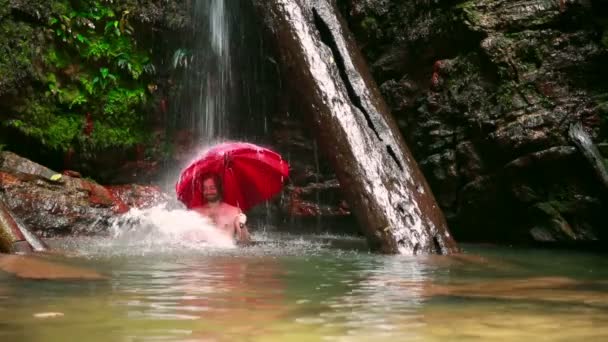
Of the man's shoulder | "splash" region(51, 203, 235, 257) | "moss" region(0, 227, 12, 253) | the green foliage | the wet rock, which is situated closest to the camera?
"moss" region(0, 227, 12, 253)

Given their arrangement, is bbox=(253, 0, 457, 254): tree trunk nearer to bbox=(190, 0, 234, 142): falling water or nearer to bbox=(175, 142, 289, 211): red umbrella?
bbox=(175, 142, 289, 211): red umbrella

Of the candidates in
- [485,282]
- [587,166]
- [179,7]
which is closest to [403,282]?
[485,282]

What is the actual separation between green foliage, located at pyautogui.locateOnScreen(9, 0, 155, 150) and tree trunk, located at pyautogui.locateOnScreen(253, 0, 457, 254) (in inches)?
123

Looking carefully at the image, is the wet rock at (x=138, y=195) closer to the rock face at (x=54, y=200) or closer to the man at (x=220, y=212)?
the rock face at (x=54, y=200)

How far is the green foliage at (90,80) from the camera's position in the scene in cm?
947

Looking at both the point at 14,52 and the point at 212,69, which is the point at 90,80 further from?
the point at 212,69

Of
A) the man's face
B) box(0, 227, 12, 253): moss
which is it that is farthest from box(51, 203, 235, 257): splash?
box(0, 227, 12, 253): moss

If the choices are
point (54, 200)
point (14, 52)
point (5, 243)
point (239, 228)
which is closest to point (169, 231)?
point (239, 228)

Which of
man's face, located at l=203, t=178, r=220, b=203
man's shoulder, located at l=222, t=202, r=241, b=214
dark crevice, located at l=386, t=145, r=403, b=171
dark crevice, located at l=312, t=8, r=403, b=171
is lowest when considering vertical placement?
man's shoulder, located at l=222, t=202, r=241, b=214

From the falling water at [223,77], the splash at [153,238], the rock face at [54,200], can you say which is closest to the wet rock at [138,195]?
the rock face at [54,200]

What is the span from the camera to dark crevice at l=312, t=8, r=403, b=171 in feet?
22.0

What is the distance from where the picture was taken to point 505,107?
7363 mm

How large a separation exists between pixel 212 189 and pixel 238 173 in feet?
1.12

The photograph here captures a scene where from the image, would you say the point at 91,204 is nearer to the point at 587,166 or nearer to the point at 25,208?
the point at 25,208
